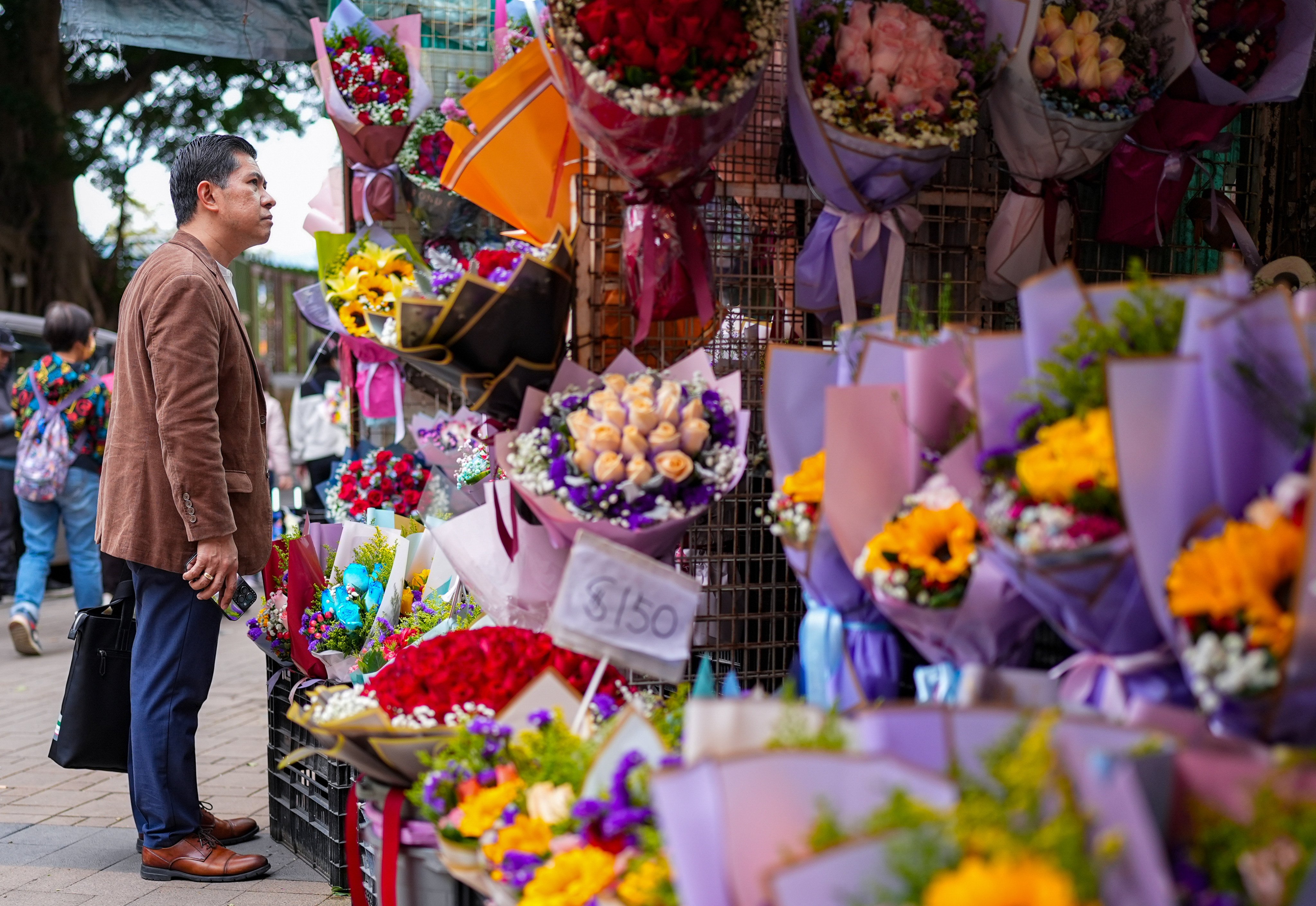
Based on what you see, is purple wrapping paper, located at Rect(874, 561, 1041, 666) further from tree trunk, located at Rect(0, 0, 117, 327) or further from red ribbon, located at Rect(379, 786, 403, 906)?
tree trunk, located at Rect(0, 0, 117, 327)

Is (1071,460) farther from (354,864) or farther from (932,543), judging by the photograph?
(354,864)

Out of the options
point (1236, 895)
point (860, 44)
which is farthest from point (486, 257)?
point (1236, 895)

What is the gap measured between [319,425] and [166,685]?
490cm

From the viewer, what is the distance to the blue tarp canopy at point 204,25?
472 cm

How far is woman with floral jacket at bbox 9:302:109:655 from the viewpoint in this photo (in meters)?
7.14

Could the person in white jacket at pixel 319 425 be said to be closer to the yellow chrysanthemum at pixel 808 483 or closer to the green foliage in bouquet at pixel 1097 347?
the yellow chrysanthemum at pixel 808 483

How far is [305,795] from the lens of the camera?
3775mm

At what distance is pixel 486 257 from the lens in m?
2.61

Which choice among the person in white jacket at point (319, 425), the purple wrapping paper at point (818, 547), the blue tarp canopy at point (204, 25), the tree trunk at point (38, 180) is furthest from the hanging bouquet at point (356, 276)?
the tree trunk at point (38, 180)

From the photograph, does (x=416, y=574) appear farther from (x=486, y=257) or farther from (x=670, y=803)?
(x=670, y=803)

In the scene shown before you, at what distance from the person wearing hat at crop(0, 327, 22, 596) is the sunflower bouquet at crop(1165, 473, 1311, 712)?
8633mm

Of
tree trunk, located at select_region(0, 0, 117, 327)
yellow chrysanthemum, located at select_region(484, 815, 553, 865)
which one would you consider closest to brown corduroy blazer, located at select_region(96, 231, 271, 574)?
yellow chrysanthemum, located at select_region(484, 815, 553, 865)

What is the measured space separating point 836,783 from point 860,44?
6.42 feet

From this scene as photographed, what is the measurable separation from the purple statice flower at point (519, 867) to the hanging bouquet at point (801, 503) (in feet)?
2.22
